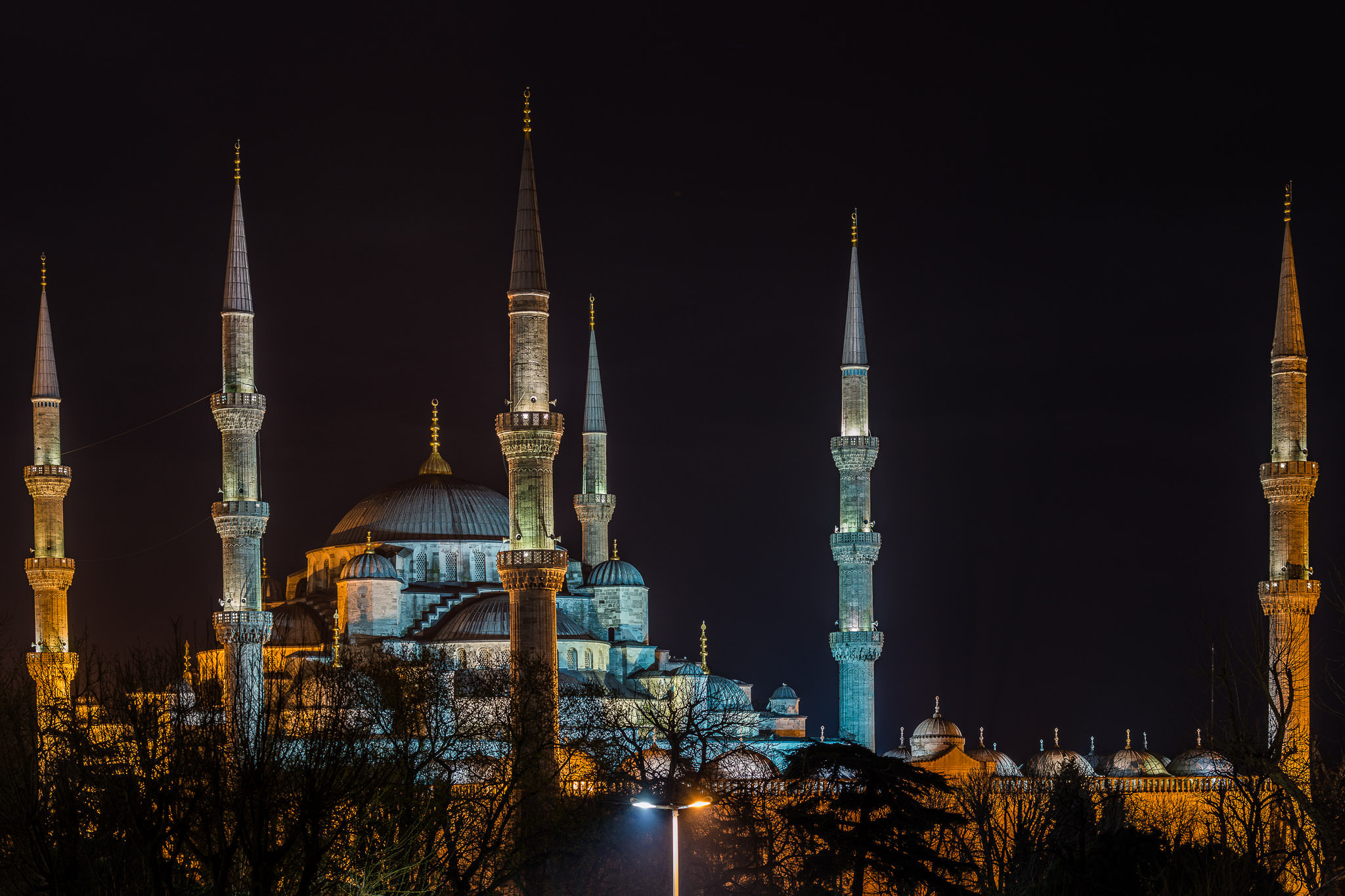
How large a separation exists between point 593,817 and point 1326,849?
34.6 ft

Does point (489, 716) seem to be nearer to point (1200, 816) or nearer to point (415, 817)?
point (415, 817)

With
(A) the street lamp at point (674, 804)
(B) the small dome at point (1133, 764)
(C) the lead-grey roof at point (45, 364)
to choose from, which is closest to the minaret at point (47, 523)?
(C) the lead-grey roof at point (45, 364)

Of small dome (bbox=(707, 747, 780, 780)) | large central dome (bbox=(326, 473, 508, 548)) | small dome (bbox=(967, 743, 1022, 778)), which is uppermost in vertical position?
large central dome (bbox=(326, 473, 508, 548))

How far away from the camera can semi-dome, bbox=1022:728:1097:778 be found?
4469 centimetres

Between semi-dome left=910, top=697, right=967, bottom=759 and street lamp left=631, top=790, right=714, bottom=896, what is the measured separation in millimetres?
→ 23154

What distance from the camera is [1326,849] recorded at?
21.2m

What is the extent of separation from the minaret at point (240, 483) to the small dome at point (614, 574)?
12.1 metres

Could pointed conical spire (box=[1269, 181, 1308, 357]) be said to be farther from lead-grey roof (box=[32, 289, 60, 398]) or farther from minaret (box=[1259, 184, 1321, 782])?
lead-grey roof (box=[32, 289, 60, 398])

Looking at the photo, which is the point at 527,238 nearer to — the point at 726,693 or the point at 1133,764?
the point at 726,693

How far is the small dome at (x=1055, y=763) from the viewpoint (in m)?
44.6

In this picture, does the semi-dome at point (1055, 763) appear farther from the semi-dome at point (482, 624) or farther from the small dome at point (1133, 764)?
the semi-dome at point (482, 624)

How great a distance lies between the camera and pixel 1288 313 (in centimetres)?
4016

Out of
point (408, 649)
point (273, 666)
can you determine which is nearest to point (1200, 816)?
point (408, 649)

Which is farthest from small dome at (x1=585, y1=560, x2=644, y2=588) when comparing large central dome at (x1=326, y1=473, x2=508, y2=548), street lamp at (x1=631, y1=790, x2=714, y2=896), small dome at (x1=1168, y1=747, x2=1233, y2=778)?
street lamp at (x1=631, y1=790, x2=714, y2=896)
